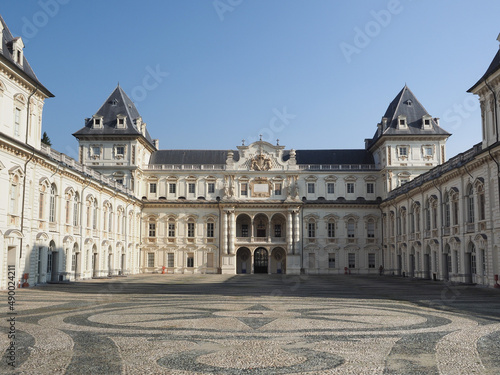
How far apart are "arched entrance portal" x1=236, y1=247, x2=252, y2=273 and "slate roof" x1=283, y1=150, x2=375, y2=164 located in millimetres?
15165

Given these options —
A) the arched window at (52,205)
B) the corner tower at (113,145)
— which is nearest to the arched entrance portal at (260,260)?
the corner tower at (113,145)

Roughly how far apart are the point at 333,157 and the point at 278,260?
17382 millimetres

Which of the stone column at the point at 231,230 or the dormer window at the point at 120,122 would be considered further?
the stone column at the point at 231,230

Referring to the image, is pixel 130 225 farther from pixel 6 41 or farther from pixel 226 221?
pixel 6 41

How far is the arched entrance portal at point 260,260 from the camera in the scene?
246 ft

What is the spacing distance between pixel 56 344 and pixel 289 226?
196 feet

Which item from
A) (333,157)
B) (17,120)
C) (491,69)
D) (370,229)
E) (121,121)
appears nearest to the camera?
(17,120)

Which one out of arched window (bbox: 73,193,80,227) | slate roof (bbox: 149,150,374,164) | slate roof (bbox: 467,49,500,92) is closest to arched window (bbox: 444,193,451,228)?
slate roof (bbox: 467,49,500,92)

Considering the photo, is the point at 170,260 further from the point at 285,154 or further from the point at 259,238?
the point at 285,154

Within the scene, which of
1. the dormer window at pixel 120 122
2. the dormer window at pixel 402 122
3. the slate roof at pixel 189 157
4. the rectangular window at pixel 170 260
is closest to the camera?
the dormer window at pixel 402 122

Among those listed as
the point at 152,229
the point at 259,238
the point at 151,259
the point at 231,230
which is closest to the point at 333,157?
the point at 259,238

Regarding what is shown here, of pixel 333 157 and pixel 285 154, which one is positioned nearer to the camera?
pixel 285 154

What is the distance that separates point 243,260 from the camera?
246 feet

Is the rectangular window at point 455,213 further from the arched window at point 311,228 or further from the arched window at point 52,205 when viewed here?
the arched window at point 52,205
